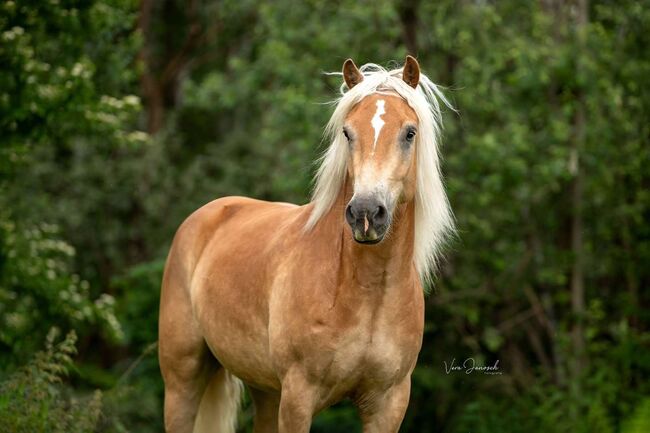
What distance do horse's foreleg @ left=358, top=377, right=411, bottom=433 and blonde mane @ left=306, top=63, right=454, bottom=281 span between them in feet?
2.18

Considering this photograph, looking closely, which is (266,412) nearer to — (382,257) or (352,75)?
(382,257)

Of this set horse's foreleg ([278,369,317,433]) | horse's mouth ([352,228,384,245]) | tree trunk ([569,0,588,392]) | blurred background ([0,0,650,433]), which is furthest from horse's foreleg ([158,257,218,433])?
tree trunk ([569,0,588,392])

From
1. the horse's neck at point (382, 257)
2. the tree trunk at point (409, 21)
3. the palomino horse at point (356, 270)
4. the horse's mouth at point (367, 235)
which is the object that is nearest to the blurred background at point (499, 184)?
the tree trunk at point (409, 21)

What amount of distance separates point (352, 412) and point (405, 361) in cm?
771

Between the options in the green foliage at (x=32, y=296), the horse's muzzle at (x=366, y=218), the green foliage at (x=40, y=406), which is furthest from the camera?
the green foliage at (x=32, y=296)

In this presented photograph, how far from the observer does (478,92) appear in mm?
11789

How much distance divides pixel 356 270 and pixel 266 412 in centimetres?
165

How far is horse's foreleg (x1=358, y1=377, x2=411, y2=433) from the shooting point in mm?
4719

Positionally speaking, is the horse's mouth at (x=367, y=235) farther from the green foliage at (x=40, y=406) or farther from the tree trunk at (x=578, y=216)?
the tree trunk at (x=578, y=216)

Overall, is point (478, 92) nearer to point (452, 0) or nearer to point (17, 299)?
point (452, 0)

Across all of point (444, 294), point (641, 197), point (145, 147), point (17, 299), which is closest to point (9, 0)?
point (17, 299)

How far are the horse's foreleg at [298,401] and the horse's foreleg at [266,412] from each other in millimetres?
1218

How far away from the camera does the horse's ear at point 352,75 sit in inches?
188

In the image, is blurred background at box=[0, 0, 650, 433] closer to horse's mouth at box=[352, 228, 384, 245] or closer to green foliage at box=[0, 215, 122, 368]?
green foliage at box=[0, 215, 122, 368]
